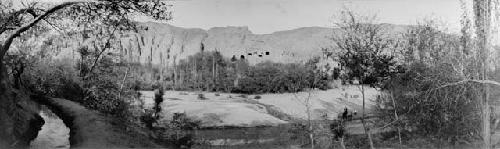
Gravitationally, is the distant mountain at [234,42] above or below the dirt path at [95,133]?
above

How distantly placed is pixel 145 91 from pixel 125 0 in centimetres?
426

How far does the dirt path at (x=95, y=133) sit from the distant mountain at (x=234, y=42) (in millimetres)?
1769

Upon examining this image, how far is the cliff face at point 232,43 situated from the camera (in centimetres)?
861

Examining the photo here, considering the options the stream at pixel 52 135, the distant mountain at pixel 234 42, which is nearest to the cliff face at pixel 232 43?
the distant mountain at pixel 234 42

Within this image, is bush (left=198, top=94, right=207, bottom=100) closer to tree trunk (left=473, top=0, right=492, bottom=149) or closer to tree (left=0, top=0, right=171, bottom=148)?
tree (left=0, top=0, right=171, bottom=148)

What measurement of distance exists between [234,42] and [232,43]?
0.20 meters

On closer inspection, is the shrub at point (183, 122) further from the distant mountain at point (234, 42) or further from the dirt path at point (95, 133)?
the distant mountain at point (234, 42)

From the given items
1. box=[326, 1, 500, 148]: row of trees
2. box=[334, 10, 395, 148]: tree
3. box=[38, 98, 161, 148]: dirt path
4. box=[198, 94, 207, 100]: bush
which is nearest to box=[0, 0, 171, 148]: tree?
box=[38, 98, 161, 148]: dirt path

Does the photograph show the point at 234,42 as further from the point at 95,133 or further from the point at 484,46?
the point at 484,46

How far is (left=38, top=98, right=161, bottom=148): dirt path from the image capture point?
7.28 m

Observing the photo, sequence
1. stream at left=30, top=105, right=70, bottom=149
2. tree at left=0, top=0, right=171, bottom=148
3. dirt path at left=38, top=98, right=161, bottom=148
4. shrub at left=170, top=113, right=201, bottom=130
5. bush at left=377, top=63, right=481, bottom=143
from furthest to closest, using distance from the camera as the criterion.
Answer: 1. shrub at left=170, top=113, right=201, bottom=130
2. stream at left=30, top=105, right=70, bottom=149
3. bush at left=377, top=63, right=481, bottom=143
4. dirt path at left=38, top=98, right=161, bottom=148
5. tree at left=0, top=0, right=171, bottom=148

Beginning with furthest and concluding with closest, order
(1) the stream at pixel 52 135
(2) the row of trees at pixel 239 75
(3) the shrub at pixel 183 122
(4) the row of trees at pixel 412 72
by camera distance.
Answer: (3) the shrub at pixel 183 122
(2) the row of trees at pixel 239 75
(1) the stream at pixel 52 135
(4) the row of trees at pixel 412 72

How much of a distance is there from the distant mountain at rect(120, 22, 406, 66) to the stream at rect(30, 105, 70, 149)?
2.43m

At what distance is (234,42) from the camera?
9102 millimetres
